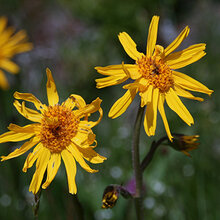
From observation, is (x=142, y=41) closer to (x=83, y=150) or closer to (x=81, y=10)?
(x=81, y=10)

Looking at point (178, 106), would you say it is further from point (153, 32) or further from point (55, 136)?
point (55, 136)

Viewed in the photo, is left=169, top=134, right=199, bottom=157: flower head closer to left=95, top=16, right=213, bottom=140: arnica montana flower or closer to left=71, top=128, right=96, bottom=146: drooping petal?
left=95, top=16, right=213, bottom=140: arnica montana flower

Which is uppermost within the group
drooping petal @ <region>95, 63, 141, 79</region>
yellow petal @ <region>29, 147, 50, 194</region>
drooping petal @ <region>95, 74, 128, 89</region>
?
drooping petal @ <region>95, 63, 141, 79</region>

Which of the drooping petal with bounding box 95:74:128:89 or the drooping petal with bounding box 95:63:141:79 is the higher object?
the drooping petal with bounding box 95:63:141:79

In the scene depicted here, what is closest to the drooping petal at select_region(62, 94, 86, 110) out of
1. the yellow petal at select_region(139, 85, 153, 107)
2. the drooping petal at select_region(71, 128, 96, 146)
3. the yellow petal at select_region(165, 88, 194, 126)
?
the drooping petal at select_region(71, 128, 96, 146)

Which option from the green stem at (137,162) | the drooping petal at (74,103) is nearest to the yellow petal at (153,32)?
the green stem at (137,162)
